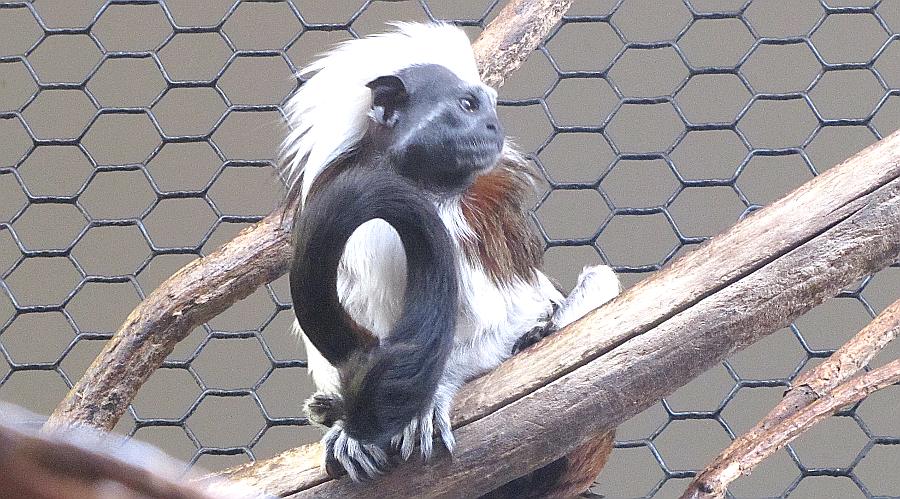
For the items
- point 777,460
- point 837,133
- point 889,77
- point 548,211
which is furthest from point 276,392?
point 889,77

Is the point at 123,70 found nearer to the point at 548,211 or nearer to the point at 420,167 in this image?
the point at 548,211

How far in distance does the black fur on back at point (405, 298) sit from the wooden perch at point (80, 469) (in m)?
0.66

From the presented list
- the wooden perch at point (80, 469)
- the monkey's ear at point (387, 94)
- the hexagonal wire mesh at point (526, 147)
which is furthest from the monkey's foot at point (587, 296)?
the wooden perch at point (80, 469)

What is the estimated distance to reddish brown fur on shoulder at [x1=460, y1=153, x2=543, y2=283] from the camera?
4.19 feet

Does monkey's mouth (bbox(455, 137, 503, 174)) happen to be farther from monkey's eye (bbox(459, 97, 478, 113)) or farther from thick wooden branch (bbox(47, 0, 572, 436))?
thick wooden branch (bbox(47, 0, 572, 436))

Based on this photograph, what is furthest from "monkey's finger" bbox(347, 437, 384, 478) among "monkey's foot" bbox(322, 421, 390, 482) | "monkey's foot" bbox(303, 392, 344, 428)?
"monkey's foot" bbox(303, 392, 344, 428)

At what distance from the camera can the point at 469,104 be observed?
1254 millimetres

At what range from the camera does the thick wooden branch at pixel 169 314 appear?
1.54 m

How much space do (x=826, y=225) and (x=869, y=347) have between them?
0.97 feet

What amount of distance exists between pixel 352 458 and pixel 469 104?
18.3 inches

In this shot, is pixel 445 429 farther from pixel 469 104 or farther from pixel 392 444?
pixel 469 104

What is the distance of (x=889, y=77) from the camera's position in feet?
8.10

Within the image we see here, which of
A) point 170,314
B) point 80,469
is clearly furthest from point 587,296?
point 80,469

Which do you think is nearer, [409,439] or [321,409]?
[409,439]
